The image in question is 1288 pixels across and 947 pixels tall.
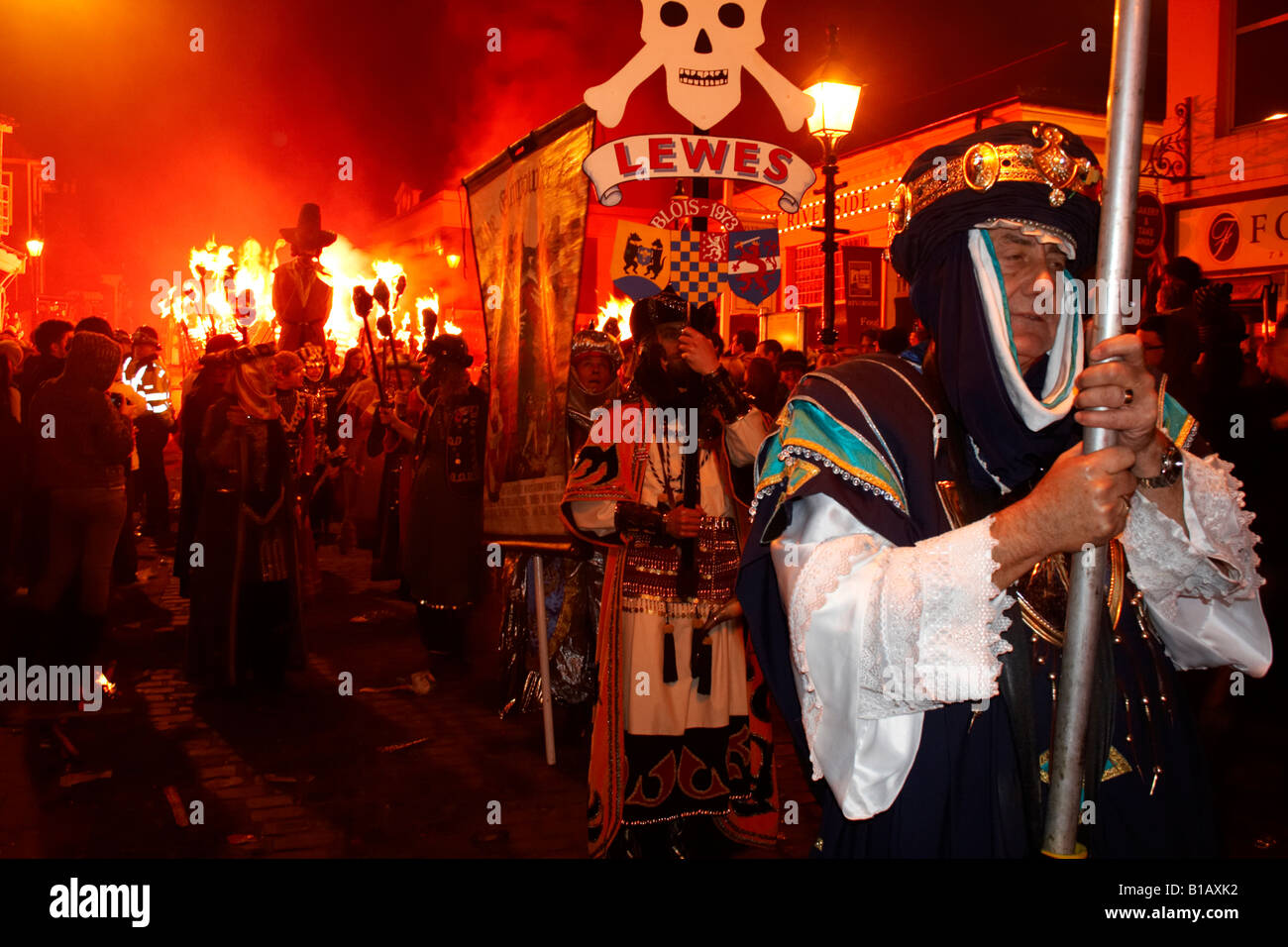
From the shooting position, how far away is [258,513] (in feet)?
23.7

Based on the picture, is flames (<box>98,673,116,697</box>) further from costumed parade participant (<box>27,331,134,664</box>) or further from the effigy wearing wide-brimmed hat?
the effigy wearing wide-brimmed hat

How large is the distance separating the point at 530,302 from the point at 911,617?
3.47 m

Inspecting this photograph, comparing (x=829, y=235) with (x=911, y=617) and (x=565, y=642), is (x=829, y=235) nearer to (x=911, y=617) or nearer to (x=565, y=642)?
(x=565, y=642)

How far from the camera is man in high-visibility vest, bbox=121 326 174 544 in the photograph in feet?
42.0

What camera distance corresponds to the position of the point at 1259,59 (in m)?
14.4

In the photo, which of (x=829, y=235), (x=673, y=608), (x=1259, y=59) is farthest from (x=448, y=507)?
(x=1259, y=59)

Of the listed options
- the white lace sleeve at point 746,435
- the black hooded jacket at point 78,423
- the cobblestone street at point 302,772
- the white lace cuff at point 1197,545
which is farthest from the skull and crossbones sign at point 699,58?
the black hooded jacket at point 78,423

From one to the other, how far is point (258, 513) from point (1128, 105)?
6.92 m

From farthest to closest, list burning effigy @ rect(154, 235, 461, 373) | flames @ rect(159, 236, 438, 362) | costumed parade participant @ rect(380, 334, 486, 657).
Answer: flames @ rect(159, 236, 438, 362) → burning effigy @ rect(154, 235, 461, 373) → costumed parade participant @ rect(380, 334, 486, 657)

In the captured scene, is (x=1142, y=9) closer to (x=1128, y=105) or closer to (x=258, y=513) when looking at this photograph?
(x=1128, y=105)

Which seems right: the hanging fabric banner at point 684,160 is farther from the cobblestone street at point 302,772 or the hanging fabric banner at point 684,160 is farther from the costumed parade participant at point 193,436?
the costumed parade participant at point 193,436

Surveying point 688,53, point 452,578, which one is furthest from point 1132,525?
point 452,578

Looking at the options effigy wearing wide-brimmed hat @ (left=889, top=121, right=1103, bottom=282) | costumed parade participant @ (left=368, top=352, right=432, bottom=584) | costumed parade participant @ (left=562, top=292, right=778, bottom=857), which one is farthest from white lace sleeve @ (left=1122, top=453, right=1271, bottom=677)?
costumed parade participant @ (left=368, top=352, right=432, bottom=584)

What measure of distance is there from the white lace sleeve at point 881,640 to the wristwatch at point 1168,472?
56cm
